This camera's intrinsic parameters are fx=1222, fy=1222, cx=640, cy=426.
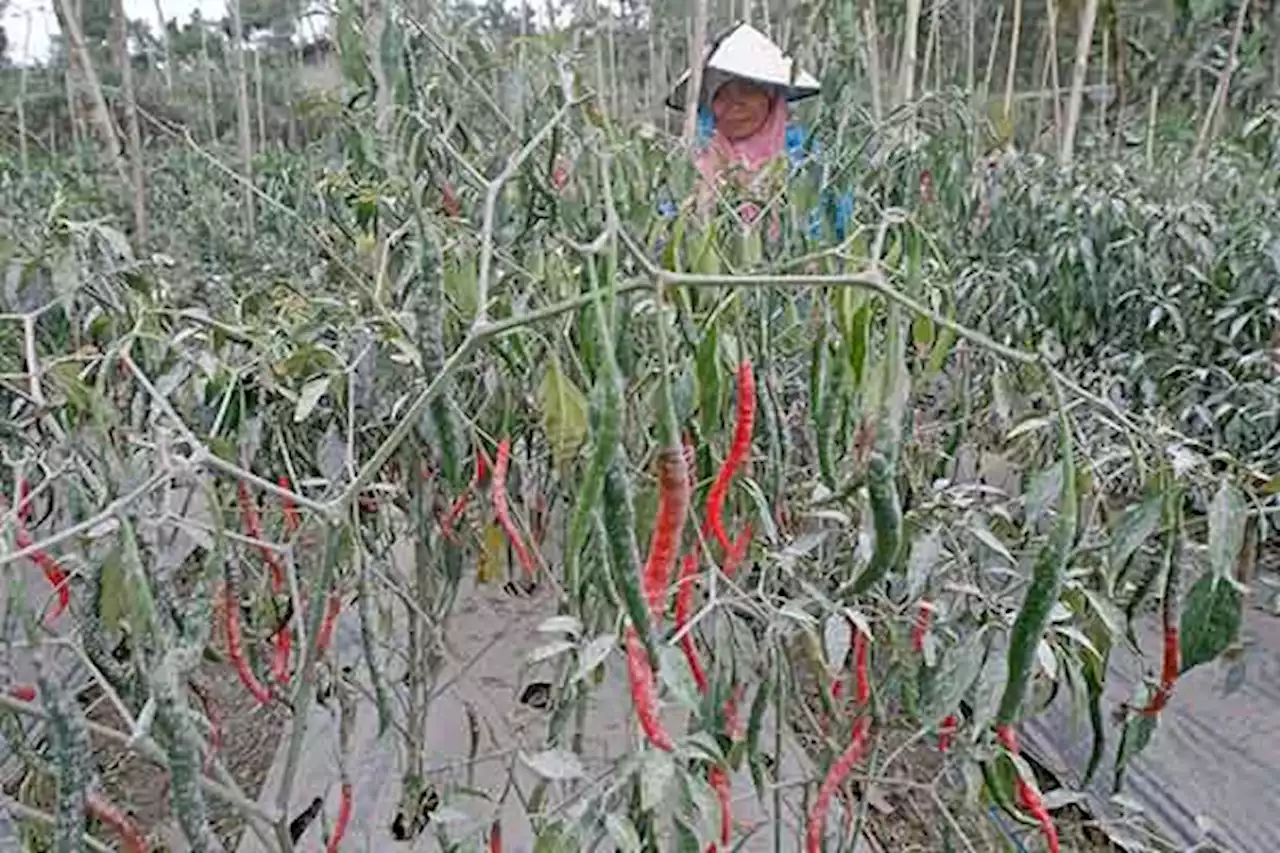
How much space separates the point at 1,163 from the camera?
266 centimetres

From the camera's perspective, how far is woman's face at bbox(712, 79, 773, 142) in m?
2.15

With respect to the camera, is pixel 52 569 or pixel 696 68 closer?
pixel 52 569

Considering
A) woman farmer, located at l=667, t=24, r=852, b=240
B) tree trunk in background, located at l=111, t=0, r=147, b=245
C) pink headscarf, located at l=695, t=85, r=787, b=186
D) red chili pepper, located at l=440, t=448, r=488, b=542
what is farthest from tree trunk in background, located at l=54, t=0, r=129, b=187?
red chili pepper, located at l=440, t=448, r=488, b=542

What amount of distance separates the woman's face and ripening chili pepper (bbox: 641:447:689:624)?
1.62m

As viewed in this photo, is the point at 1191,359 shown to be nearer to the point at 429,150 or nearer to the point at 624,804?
the point at 429,150

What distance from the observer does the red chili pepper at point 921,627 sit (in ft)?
3.17

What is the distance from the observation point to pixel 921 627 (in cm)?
97

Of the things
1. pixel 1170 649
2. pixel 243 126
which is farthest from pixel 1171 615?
pixel 243 126

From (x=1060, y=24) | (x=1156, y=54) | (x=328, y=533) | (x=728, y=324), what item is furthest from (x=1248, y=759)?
(x=1060, y=24)

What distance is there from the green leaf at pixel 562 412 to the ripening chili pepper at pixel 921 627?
34 centimetres

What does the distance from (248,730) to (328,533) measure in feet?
4.77

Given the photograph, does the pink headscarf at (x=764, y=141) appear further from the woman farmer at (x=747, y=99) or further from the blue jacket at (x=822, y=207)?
the blue jacket at (x=822, y=207)

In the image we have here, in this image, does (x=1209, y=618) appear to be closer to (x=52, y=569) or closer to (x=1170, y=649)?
(x=1170, y=649)

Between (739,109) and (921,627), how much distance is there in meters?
1.42
